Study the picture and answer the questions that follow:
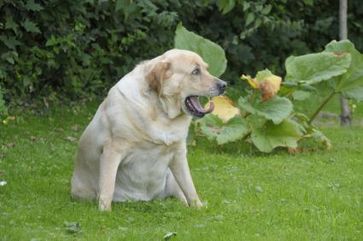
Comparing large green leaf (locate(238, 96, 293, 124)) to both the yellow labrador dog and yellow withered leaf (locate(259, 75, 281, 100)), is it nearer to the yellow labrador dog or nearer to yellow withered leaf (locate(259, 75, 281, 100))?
yellow withered leaf (locate(259, 75, 281, 100))

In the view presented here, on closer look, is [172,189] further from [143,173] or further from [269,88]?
[269,88]

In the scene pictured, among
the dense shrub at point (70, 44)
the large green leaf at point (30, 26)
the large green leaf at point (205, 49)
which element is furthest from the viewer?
the dense shrub at point (70, 44)

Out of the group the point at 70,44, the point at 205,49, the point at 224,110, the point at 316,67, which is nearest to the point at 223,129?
the point at 224,110

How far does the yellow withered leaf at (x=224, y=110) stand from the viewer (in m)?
9.68

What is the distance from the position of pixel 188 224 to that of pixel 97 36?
6.86m

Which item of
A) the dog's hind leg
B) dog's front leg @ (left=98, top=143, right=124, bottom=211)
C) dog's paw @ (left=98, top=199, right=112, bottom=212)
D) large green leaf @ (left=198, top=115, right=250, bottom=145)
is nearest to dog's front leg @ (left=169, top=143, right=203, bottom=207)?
the dog's hind leg

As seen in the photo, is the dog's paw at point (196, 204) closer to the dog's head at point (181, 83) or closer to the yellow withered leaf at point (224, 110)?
the dog's head at point (181, 83)

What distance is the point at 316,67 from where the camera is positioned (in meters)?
9.80

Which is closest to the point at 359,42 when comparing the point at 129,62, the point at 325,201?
the point at 129,62

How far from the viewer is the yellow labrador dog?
266 inches

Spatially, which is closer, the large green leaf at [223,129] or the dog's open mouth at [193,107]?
the dog's open mouth at [193,107]

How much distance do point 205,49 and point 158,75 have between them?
320cm

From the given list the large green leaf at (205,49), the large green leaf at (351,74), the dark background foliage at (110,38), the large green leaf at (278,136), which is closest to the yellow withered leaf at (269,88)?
the large green leaf at (278,136)

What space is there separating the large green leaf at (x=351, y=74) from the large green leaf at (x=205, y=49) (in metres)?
1.20
